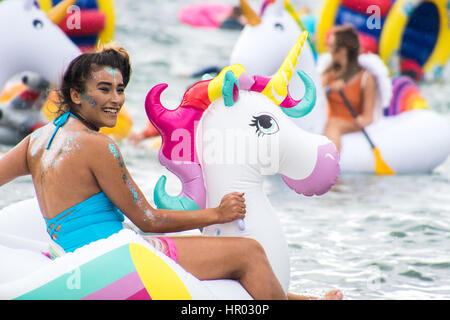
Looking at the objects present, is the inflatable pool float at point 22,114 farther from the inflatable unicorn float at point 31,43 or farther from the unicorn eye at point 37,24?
the unicorn eye at point 37,24

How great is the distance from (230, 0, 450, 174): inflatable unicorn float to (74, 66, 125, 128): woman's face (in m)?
2.91

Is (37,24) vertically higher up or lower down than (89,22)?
higher up

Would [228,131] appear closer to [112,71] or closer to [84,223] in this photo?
[112,71]

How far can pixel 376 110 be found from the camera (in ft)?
19.5

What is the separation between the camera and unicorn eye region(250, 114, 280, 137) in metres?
2.85

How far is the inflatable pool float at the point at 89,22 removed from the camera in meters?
6.63

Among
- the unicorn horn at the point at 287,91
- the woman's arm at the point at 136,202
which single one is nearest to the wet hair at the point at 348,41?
the unicorn horn at the point at 287,91

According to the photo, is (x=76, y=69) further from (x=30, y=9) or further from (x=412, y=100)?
(x=412, y=100)

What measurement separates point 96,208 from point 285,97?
895mm

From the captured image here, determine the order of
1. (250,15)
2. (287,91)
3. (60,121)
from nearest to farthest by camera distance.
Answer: (60,121) < (287,91) < (250,15)

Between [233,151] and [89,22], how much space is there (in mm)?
4427

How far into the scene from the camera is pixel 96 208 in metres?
2.57

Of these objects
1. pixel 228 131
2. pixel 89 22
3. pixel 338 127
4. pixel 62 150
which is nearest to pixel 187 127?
pixel 228 131

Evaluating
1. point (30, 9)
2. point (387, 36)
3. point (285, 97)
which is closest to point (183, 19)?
point (387, 36)
